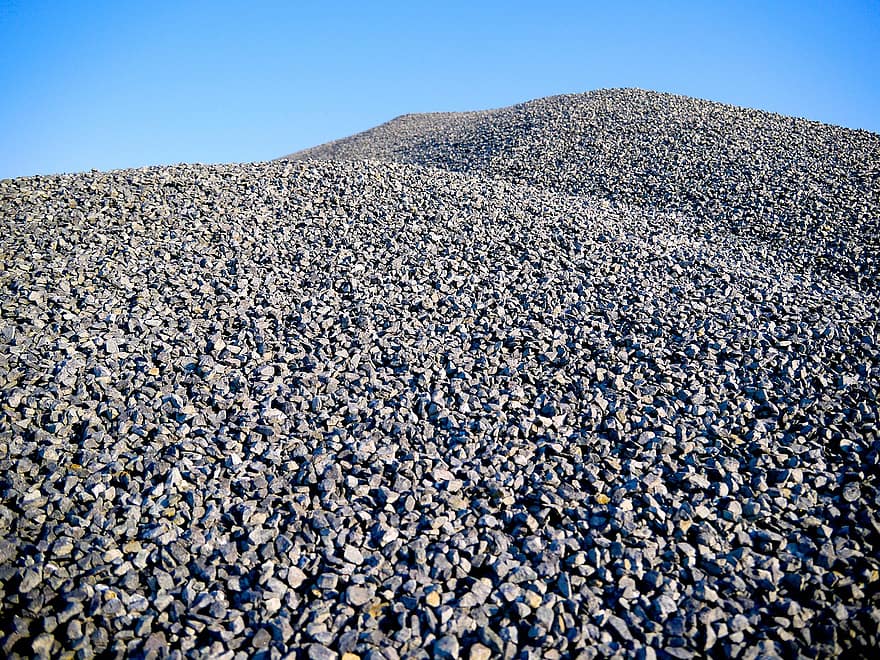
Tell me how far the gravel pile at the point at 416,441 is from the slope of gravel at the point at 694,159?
2480 millimetres

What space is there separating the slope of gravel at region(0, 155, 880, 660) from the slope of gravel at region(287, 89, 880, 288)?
2881 mm

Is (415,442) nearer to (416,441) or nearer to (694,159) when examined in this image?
(416,441)

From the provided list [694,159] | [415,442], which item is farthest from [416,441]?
[694,159]

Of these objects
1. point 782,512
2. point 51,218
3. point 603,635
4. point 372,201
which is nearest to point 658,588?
point 603,635

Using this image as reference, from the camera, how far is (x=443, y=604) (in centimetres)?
390

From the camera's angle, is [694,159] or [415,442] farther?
[694,159]

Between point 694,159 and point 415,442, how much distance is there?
1325cm

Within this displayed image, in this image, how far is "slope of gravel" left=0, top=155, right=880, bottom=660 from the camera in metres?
3.81

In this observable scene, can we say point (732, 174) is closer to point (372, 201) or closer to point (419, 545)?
point (372, 201)

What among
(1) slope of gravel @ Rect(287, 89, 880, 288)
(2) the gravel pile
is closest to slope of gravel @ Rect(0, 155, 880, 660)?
(2) the gravel pile

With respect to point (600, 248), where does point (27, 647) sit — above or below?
below

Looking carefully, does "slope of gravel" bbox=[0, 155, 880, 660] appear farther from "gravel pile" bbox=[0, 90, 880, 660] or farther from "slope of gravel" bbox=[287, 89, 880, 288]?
"slope of gravel" bbox=[287, 89, 880, 288]

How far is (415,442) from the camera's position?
18.0 ft

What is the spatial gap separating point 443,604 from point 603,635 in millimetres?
1125
